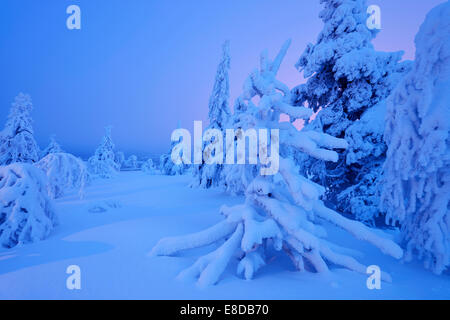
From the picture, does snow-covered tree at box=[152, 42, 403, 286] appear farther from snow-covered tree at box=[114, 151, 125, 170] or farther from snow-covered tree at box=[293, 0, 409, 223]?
snow-covered tree at box=[114, 151, 125, 170]

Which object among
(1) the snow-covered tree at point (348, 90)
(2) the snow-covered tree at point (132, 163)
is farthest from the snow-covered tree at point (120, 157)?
(1) the snow-covered tree at point (348, 90)

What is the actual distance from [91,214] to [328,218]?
26.2 feet

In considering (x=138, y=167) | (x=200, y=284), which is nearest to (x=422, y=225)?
(x=200, y=284)

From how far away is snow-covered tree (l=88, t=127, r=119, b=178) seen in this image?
94.9 feet

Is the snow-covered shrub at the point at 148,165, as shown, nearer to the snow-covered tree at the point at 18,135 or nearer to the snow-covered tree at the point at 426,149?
the snow-covered tree at the point at 18,135

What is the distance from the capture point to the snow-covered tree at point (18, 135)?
1594 centimetres

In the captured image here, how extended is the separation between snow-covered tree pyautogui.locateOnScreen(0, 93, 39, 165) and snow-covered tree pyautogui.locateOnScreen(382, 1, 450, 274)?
74.9 feet

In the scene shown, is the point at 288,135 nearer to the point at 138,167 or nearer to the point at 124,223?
the point at 124,223

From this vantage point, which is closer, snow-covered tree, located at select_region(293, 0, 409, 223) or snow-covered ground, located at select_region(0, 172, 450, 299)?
snow-covered ground, located at select_region(0, 172, 450, 299)

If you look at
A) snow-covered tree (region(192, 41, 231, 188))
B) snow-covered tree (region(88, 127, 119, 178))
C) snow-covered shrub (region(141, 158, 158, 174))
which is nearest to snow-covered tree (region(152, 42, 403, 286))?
snow-covered tree (region(192, 41, 231, 188))

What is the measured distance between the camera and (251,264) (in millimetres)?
3602

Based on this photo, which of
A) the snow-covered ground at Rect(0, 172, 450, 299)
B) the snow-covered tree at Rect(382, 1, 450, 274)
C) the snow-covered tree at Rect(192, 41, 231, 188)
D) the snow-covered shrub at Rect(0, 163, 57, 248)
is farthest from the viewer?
the snow-covered tree at Rect(192, 41, 231, 188)

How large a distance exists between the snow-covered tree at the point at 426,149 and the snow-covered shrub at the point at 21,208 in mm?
8374
